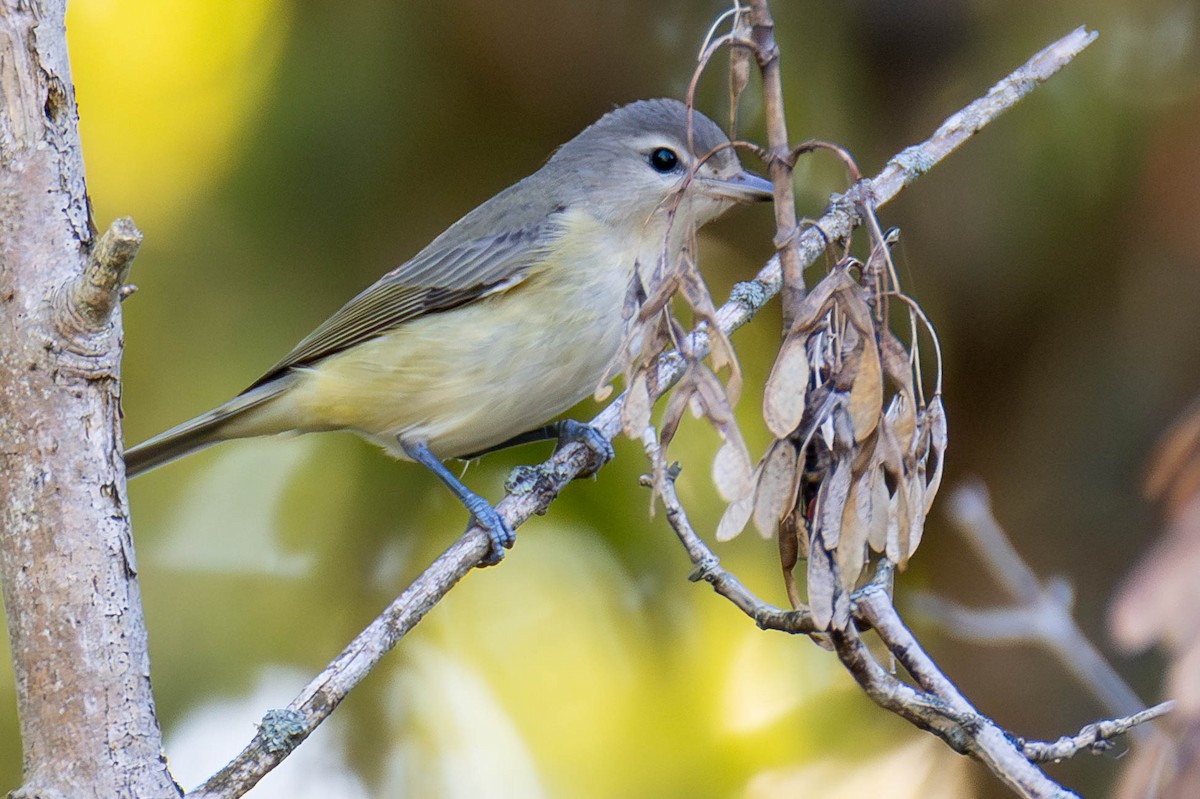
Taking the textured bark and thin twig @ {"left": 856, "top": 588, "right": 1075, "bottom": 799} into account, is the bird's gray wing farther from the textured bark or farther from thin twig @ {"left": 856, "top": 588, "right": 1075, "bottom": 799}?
thin twig @ {"left": 856, "top": 588, "right": 1075, "bottom": 799}

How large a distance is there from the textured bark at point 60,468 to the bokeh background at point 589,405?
198 centimetres

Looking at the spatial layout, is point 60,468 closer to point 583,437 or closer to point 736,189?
point 583,437

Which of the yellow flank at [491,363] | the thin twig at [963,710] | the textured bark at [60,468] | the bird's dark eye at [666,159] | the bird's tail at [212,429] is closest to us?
the thin twig at [963,710]

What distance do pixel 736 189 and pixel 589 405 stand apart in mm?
1234

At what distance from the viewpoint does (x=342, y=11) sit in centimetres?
429

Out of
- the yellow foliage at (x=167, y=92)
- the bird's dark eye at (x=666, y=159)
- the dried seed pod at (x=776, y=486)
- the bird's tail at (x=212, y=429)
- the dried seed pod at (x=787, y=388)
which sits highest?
the yellow foliage at (x=167, y=92)

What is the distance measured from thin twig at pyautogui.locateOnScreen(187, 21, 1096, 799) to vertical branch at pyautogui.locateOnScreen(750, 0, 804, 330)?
3 centimetres

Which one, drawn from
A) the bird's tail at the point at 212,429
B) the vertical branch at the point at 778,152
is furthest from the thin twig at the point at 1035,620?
the bird's tail at the point at 212,429

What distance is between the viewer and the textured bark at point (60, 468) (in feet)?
6.17

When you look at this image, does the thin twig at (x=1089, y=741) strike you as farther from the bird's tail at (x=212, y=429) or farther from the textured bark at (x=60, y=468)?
the bird's tail at (x=212, y=429)

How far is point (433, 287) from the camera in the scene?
3385mm

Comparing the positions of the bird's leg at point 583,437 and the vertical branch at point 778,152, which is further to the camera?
the bird's leg at point 583,437

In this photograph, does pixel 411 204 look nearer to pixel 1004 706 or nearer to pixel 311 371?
pixel 311 371

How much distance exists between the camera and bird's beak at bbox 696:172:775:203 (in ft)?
10.2
